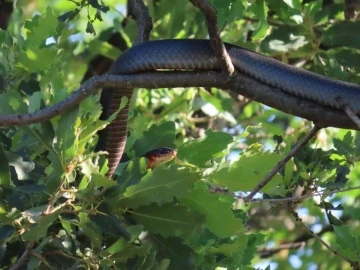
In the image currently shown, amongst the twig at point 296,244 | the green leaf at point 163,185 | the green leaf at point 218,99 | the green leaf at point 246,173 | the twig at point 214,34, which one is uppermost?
the twig at point 214,34

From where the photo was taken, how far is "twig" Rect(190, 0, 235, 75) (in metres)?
2.70

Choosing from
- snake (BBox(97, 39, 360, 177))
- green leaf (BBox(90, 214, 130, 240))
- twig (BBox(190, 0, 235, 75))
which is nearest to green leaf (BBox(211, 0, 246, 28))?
snake (BBox(97, 39, 360, 177))

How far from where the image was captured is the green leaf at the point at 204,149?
3322 millimetres

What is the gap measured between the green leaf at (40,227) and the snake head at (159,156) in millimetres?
641

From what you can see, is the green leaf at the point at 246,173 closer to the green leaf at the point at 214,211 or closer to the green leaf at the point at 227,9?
the green leaf at the point at 214,211

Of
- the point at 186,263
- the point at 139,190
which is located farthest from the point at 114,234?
the point at 186,263

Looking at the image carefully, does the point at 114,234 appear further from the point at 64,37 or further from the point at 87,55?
the point at 87,55

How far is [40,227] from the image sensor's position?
263cm

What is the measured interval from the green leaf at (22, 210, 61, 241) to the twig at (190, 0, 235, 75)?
733 mm

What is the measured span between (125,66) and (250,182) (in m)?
0.62

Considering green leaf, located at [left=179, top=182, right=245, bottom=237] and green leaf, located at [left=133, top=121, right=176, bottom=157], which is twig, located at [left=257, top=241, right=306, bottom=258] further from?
green leaf, located at [left=179, top=182, right=245, bottom=237]

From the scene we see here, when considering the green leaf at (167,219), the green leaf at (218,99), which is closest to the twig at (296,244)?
the green leaf at (218,99)

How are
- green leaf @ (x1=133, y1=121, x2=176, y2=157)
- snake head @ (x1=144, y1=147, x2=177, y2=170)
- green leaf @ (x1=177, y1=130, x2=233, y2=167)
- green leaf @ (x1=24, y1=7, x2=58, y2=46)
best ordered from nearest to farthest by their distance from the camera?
snake head @ (x1=144, y1=147, x2=177, y2=170)
green leaf @ (x1=177, y1=130, x2=233, y2=167)
green leaf @ (x1=133, y1=121, x2=176, y2=157)
green leaf @ (x1=24, y1=7, x2=58, y2=46)

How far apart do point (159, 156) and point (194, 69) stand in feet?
1.17
